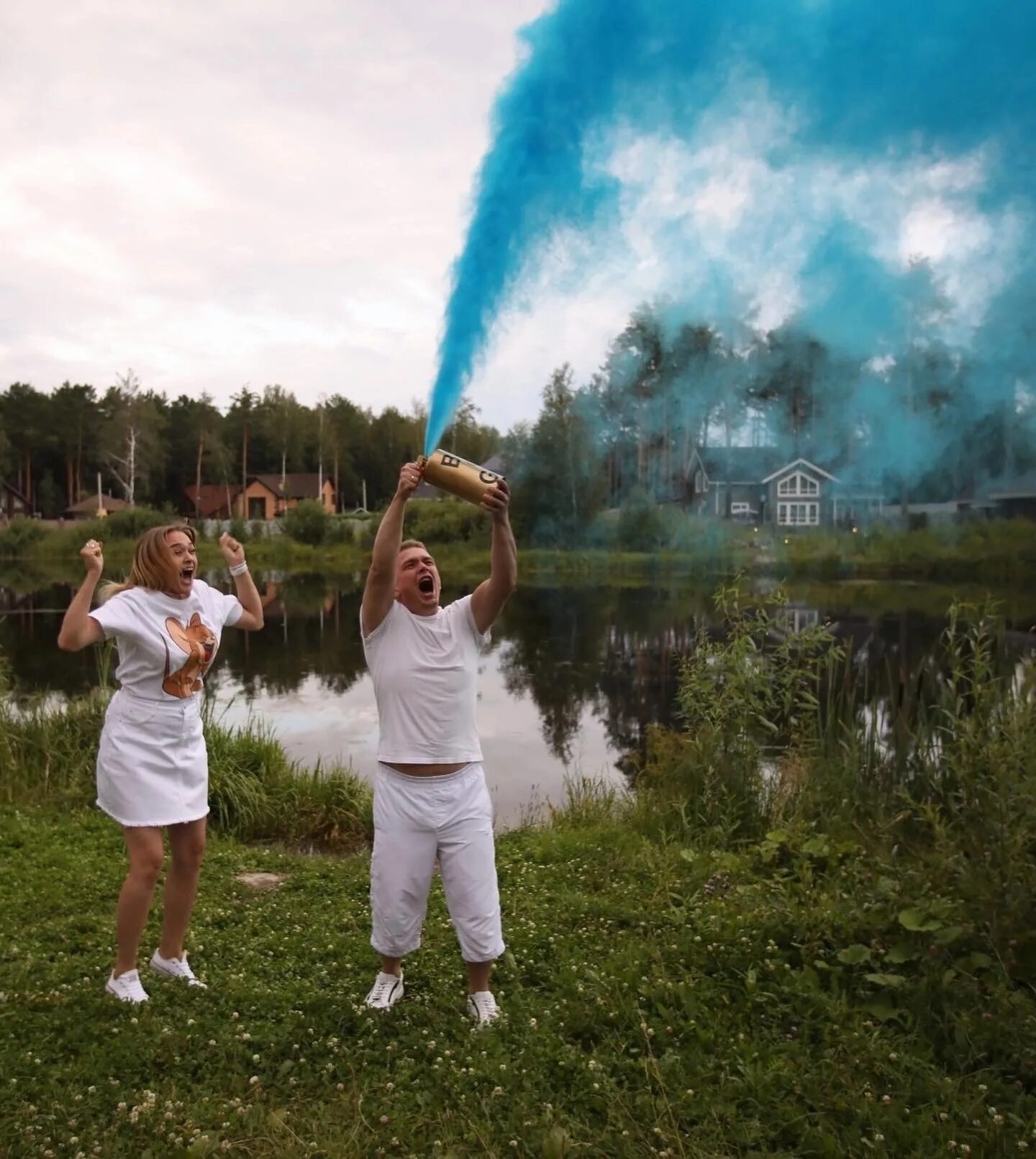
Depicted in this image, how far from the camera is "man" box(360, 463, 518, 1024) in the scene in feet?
12.7

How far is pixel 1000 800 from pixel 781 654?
3.86m

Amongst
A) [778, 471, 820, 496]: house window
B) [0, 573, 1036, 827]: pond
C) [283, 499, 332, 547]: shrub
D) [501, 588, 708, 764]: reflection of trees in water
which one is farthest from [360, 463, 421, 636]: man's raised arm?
[283, 499, 332, 547]: shrub

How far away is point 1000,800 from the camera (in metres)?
3.72

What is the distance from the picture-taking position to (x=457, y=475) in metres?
3.81

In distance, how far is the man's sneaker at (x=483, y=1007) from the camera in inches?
155

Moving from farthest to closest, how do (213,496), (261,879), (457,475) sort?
(213,496) → (261,879) → (457,475)

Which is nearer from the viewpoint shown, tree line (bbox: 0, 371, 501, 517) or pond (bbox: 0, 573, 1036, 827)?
pond (bbox: 0, 573, 1036, 827)

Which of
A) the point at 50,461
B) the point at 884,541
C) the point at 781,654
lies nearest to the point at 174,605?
the point at 781,654

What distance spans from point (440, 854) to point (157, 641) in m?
1.46

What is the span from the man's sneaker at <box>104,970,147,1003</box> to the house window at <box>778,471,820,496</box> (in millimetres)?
6537

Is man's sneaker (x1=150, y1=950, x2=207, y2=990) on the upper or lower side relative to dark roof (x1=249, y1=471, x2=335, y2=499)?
lower

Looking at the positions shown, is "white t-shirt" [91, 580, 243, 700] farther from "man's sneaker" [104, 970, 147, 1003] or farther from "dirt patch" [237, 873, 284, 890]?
"dirt patch" [237, 873, 284, 890]

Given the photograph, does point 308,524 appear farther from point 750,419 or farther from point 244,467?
point 750,419

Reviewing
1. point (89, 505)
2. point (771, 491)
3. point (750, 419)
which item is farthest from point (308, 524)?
point (750, 419)
